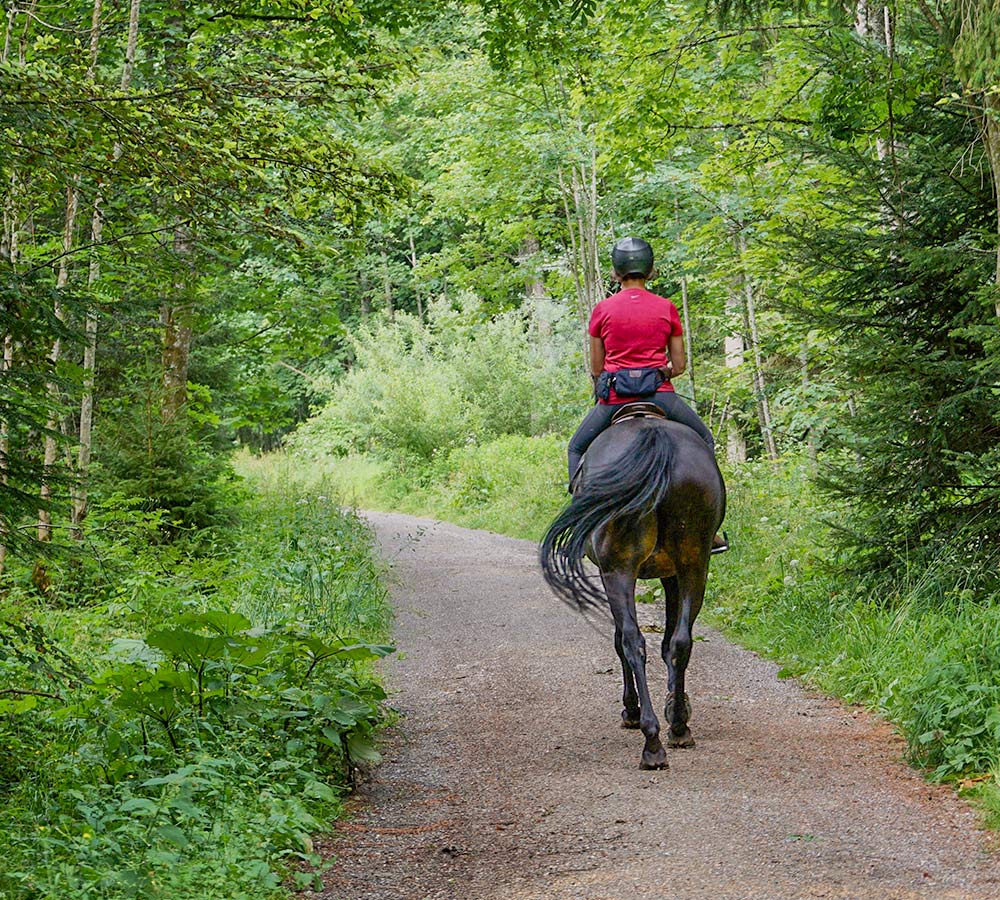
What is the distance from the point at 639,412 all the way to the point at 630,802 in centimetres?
254

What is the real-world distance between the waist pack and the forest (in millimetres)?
2180

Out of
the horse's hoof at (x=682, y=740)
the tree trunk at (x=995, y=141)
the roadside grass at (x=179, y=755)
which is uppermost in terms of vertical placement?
the tree trunk at (x=995, y=141)

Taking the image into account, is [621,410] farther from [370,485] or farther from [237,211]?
[370,485]

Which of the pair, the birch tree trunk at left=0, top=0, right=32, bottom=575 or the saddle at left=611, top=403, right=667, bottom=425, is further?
the saddle at left=611, top=403, right=667, bottom=425

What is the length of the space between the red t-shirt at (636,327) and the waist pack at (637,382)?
5cm

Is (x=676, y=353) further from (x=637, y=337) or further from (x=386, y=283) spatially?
(x=386, y=283)

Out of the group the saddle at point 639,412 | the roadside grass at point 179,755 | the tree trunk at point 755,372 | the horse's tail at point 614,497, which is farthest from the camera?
the tree trunk at point 755,372

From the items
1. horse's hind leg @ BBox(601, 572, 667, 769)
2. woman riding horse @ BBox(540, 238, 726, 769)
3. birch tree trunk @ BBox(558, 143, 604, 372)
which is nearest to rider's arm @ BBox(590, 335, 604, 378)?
woman riding horse @ BBox(540, 238, 726, 769)

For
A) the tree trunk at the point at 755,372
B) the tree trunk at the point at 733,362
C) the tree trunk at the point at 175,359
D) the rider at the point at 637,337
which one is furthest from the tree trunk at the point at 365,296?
the rider at the point at 637,337

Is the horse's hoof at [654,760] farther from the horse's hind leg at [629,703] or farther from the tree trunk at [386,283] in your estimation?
the tree trunk at [386,283]

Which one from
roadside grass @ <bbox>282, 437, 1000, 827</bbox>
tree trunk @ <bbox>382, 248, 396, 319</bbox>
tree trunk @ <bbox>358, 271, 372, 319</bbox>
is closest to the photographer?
roadside grass @ <bbox>282, 437, 1000, 827</bbox>

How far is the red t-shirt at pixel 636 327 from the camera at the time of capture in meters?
7.24

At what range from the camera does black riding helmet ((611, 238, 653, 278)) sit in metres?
7.29

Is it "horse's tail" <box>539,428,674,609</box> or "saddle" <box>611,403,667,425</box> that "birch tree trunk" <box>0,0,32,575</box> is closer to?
"horse's tail" <box>539,428,674,609</box>
